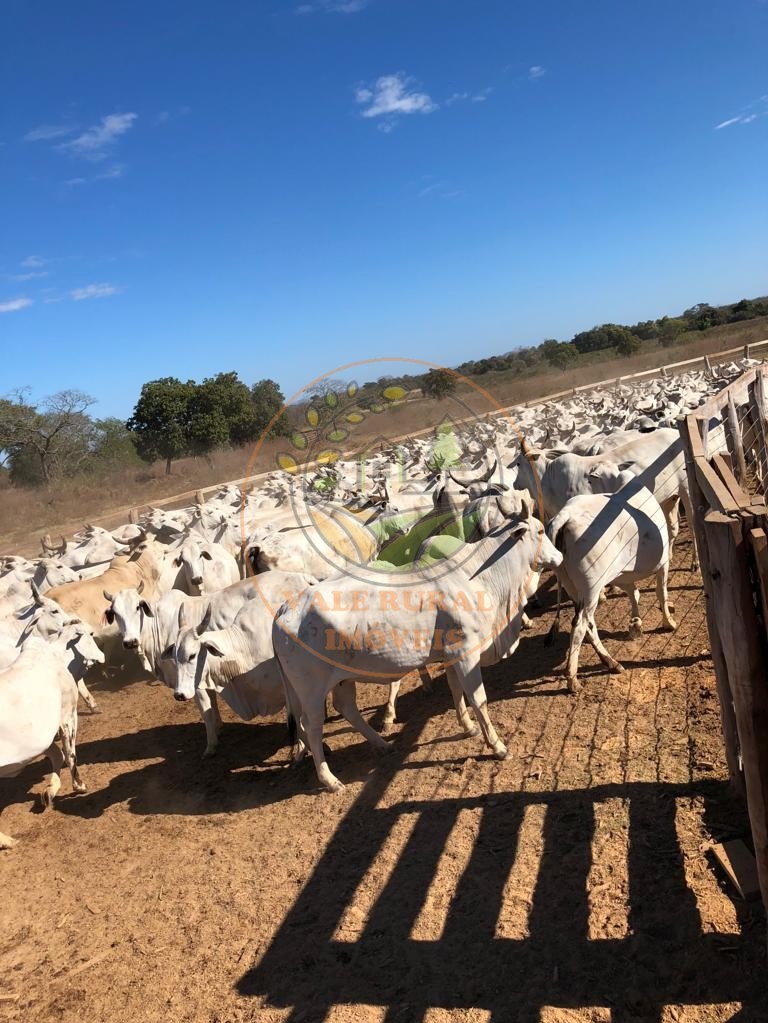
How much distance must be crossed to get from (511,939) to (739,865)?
1429 millimetres

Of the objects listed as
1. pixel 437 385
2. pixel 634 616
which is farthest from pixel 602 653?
pixel 437 385

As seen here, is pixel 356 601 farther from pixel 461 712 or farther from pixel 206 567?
pixel 206 567

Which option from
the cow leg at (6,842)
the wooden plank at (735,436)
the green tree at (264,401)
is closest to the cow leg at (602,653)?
the wooden plank at (735,436)

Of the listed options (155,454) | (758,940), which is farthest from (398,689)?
(155,454)

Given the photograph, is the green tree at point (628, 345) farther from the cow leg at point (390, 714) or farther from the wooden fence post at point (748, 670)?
the wooden fence post at point (748, 670)

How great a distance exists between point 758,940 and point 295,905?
2.95 meters

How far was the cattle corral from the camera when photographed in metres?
3.79

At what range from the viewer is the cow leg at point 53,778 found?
277 inches

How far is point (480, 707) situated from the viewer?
6004 millimetres

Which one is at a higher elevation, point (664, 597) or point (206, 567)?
point (206, 567)

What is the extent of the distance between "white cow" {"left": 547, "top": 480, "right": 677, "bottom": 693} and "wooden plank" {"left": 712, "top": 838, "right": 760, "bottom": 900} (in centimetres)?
254

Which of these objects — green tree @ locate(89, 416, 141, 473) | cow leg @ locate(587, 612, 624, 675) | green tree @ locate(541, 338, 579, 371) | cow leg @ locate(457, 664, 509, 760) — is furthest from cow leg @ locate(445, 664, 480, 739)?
green tree @ locate(541, 338, 579, 371)

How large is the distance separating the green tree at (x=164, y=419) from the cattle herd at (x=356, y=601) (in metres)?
24.9

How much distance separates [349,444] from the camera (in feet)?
80.6
